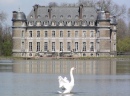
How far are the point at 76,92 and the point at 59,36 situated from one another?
2964 inches

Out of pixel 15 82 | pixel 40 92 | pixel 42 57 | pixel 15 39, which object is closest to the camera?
pixel 40 92

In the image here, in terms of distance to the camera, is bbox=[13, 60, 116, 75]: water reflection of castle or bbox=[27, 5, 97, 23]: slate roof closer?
bbox=[13, 60, 116, 75]: water reflection of castle

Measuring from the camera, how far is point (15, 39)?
103m

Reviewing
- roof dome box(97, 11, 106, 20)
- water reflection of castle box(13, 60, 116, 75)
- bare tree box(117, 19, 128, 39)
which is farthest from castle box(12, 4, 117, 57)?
water reflection of castle box(13, 60, 116, 75)

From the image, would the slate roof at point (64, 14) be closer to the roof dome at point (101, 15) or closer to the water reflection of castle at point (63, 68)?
the roof dome at point (101, 15)

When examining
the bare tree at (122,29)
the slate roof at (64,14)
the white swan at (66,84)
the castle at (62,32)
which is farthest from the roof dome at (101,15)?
the white swan at (66,84)

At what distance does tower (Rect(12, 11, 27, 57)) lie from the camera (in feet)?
334

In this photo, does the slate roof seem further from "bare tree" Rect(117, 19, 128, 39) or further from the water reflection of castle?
the water reflection of castle

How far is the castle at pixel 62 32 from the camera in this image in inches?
4006

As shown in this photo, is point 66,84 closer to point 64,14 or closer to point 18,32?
A: point 64,14

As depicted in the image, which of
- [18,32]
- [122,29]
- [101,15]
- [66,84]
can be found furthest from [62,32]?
[66,84]

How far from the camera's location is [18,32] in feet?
338

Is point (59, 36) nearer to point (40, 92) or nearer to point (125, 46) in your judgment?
point (125, 46)

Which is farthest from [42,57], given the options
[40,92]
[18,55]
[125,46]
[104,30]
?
[40,92]
